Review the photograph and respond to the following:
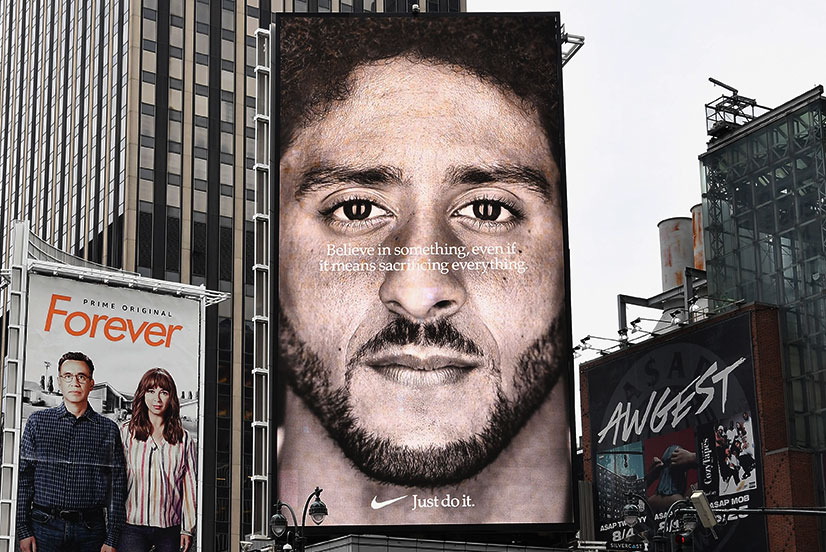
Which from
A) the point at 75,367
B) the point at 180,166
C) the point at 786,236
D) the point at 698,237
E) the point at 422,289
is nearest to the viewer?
the point at 422,289

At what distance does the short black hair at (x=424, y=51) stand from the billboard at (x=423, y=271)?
0.05 metres

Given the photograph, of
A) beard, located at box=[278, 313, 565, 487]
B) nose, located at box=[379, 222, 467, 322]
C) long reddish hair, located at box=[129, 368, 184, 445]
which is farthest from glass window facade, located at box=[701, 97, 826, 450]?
long reddish hair, located at box=[129, 368, 184, 445]

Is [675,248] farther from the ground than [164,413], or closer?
farther from the ground

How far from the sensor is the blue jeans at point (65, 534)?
177 feet

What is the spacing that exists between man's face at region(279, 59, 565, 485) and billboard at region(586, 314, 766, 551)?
16.6m

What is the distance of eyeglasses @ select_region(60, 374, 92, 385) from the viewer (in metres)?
55.9

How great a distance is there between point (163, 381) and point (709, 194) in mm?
29809

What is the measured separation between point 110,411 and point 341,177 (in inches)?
608

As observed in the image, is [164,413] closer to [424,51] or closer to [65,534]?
[65,534]

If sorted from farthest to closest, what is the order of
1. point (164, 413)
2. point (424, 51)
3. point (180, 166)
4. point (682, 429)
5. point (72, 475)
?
point (180, 166) < point (682, 429) < point (164, 413) < point (72, 475) < point (424, 51)

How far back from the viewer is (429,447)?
155 feet

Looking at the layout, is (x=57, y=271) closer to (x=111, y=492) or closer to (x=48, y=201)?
(x=111, y=492)

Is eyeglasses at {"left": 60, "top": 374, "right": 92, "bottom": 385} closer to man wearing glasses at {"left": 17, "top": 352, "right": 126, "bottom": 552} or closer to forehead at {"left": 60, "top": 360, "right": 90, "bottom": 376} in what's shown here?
man wearing glasses at {"left": 17, "top": 352, "right": 126, "bottom": 552}

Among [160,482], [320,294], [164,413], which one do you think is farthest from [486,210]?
[160,482]
